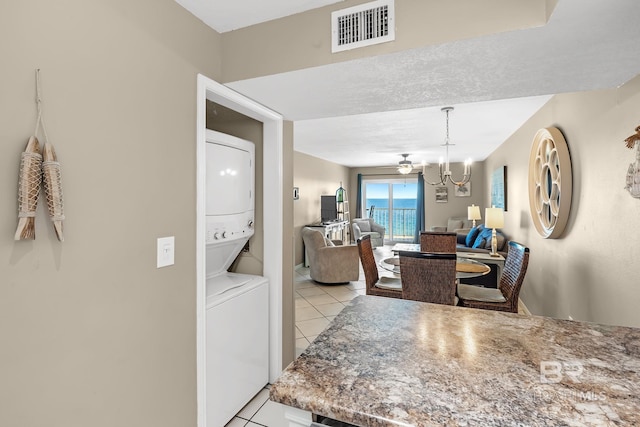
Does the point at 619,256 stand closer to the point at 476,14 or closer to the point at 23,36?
the point at 476,14

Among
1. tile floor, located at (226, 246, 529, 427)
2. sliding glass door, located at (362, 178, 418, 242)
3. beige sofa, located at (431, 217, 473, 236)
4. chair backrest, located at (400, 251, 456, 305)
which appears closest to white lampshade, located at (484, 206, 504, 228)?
tile floor, located at (226, 246, 529, 427)

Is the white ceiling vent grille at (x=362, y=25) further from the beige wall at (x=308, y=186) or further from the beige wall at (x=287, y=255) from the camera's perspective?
the beige wall at (x=308, y=186)

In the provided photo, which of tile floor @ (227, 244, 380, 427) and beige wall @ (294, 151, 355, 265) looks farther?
beige wall @ (294, 151, 355, 265)

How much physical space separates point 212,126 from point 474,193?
24.2ft

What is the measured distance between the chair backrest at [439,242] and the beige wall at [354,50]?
248 centimetres

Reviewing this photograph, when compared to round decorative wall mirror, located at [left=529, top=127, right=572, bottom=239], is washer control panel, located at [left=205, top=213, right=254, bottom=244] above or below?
below

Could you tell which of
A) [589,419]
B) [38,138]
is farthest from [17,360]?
[589,419]

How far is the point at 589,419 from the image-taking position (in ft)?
2.13

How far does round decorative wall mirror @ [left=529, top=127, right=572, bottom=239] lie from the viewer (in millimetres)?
2517

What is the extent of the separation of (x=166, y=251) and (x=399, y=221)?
8.38 meters

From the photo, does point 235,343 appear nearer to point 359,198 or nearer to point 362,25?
point 362,25

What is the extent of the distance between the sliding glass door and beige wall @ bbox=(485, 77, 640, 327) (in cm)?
580

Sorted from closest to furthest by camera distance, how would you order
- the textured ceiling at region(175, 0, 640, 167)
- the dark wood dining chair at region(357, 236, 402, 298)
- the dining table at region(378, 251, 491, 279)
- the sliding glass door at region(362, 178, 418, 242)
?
the textured ceiling at region(175, 0, 640, 167), the dining table at region(378, 251, 491, 279), the dark wood dining chair at region(357, 236, 402, 298), the sliding glass door at region(362, 178, 418, 242)

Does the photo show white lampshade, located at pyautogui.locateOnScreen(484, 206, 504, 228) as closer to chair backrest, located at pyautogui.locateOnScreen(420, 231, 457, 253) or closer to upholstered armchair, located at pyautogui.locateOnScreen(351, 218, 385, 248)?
chair backrest, located at pyautogui.locateOnScreen(420, 231, 457, 253)
